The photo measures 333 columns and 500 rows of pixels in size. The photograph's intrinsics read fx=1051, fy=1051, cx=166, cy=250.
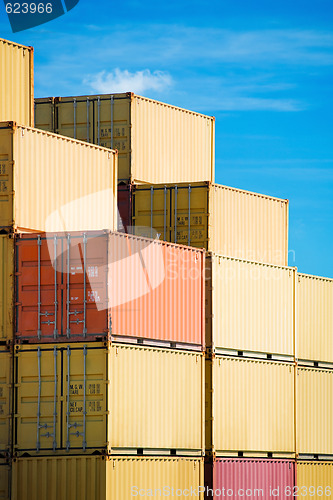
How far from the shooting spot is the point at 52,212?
26688 millimetres

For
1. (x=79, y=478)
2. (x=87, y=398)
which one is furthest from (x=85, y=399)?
(x=79, y=478)

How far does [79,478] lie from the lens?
24297 millimetres

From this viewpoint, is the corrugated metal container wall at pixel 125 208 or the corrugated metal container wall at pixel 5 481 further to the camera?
the corrugated metal container wall at pixel 125 208

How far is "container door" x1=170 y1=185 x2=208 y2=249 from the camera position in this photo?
3130 cm

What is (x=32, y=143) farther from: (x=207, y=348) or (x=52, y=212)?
(x=207, y=348)

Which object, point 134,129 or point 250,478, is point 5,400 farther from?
point 134,129

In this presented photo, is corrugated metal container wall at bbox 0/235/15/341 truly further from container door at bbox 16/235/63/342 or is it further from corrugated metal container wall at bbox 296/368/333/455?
corrugated metal container wall at bbox 296/368/333/455

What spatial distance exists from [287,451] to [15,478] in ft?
30.7

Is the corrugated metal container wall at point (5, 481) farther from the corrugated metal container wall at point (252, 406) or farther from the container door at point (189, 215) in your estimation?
the container door at point (189, 215)

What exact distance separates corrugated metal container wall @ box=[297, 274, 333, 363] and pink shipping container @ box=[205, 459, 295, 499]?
386cm

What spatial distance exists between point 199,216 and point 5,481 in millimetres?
10346

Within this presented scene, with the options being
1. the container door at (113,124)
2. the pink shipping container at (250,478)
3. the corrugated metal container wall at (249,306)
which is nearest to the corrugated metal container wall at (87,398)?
the pink shipping container at (250,478)

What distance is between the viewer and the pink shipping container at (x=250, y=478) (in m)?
28.3

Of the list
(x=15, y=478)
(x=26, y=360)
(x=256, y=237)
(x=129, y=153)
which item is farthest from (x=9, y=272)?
(x=256, y=237)
